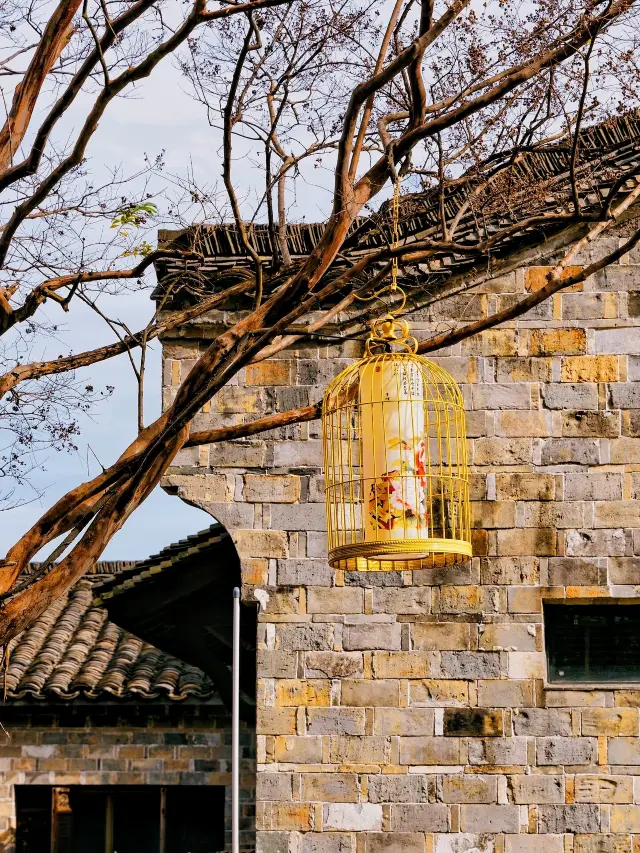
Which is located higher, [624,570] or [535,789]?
[624,570]

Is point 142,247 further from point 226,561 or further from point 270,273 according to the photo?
point 226,561

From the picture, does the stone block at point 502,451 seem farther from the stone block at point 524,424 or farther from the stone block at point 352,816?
the stone block at point 352,816

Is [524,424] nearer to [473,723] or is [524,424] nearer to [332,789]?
[473,723]

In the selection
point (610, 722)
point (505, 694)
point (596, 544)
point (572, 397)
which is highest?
point (572, 397)

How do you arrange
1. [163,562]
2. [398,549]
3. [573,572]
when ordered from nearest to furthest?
[398,549]
[573,572]
[163,562]

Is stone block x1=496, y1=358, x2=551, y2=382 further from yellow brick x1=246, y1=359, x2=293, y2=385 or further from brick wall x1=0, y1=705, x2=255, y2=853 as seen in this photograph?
brick wall x1=0, y1=705, x2=255, y2=853

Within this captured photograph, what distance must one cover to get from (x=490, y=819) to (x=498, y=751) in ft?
1.28

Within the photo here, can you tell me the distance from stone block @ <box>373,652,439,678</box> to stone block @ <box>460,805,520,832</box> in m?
Result: 0.81

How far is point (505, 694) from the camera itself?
8.11 meters

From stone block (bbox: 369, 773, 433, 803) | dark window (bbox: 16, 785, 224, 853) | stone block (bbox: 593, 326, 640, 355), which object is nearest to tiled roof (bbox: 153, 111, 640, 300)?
stone block (bbox: 593, 326, 640, 355)

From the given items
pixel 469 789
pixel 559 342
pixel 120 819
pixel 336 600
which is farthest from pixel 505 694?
pixel 120 819

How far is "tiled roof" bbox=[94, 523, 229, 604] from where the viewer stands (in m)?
9.66

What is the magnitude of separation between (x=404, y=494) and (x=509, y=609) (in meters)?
3.26

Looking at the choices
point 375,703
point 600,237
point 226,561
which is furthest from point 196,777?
point 600,237
